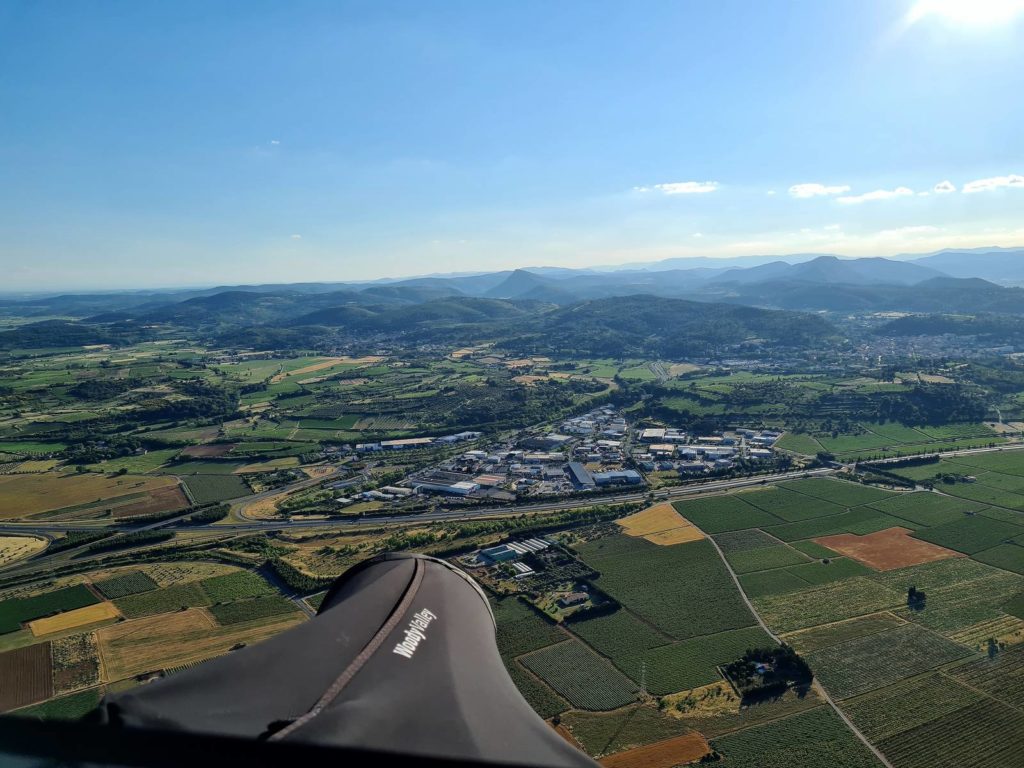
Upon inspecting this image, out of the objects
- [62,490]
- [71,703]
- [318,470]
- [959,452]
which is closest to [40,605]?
[71,703]

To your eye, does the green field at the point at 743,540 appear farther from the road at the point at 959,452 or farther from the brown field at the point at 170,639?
the brown field at the point at 170,639

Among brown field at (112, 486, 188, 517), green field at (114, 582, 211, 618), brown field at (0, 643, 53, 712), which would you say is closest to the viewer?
brown field at (0, 643, 53, 712)

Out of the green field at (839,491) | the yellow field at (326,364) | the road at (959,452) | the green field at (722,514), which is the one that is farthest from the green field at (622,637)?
the yellow field at (326,364)

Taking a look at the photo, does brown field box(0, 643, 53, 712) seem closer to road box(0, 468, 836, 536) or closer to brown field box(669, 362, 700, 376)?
road box(0, 468, 836, 536)

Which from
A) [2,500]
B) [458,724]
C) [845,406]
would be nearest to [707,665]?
[458,724]

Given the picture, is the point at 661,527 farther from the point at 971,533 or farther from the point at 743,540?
the point at 971,533

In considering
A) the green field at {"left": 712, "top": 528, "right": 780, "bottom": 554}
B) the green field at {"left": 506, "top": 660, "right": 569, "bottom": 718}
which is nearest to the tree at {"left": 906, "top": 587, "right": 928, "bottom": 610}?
the green field at {"left": 712, "top": 528, "right": 780, "bottom": 554}
